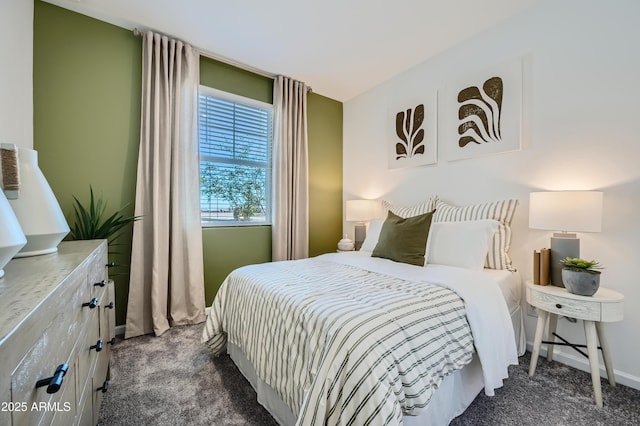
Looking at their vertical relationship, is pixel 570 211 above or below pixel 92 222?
above

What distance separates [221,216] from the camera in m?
2.96

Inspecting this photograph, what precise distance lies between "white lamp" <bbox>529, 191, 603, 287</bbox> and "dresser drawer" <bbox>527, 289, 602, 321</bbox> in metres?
0.21

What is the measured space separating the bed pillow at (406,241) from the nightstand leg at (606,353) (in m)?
1.06

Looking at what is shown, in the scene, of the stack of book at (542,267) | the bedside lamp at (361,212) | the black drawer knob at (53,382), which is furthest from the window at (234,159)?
the stack of book at (542,267)

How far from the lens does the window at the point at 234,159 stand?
9.37ft

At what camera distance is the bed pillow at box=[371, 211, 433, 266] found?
2033 millimetres

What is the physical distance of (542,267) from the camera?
1.79m

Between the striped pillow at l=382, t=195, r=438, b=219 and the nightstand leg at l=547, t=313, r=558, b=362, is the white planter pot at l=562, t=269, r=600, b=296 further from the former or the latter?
the striped pillow at l=382, t=195, r=438, b=219

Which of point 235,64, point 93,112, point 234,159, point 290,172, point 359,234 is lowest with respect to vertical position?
point 359,234

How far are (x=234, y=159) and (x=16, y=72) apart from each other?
1.68 metres

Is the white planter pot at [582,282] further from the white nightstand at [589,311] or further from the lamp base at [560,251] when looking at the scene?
the lamp base at [560,251]

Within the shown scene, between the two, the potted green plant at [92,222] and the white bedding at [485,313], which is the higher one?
the potted green plant at [92,222]

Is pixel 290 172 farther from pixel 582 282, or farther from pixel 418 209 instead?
pixel 582 282

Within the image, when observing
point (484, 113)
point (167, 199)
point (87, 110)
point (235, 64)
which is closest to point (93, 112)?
point (87, 110)
